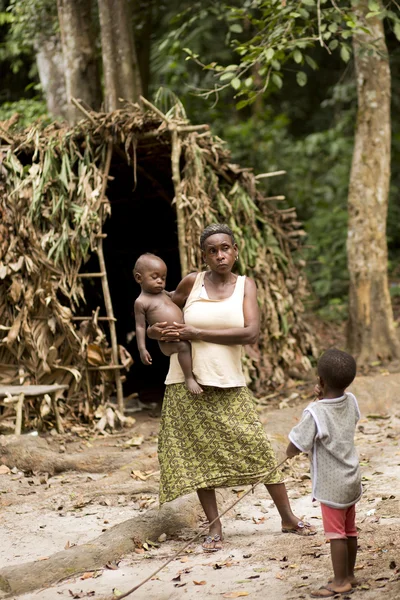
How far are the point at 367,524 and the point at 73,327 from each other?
3.73m

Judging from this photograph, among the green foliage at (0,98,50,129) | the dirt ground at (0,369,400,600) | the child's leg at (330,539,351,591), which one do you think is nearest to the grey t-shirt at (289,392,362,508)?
the child's leg at (330,539,351,591)

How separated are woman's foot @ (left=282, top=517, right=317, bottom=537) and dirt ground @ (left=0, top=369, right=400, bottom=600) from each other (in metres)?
0.06

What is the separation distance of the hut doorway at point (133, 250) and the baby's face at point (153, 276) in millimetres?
5065

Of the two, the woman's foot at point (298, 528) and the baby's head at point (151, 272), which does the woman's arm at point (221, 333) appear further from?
the woman's foot at point (298, 528)

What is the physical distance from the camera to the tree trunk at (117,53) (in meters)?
8.88

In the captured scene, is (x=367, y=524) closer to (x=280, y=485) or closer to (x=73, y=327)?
(x=280, y=485)

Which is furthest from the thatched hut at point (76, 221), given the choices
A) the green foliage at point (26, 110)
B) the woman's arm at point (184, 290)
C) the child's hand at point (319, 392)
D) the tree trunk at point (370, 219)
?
the green foliage at point (26, 110)

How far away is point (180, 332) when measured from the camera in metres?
3.67

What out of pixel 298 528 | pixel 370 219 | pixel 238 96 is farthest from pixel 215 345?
pixel 238 96

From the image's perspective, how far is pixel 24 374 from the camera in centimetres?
673

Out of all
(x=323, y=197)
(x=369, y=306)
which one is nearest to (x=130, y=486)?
(x=369, y=306)

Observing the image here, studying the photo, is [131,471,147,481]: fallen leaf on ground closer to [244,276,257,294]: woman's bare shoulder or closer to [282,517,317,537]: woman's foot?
[282,517,317,537]: woman's foot

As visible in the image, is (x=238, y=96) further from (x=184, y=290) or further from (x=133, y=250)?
(x=184, y=290)

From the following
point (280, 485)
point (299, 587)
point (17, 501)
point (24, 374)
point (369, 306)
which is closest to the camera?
point (299, 587)
